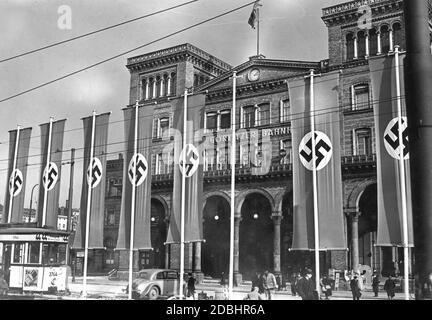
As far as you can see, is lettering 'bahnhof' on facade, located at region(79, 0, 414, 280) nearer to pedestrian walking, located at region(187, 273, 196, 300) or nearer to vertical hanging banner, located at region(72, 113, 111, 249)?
vertical hanging banner, located at region(72, 113, 111, 249)

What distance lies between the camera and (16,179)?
16.8 meters

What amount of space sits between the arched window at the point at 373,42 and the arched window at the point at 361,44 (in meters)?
0.64

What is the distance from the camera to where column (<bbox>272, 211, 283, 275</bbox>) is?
25.6 m

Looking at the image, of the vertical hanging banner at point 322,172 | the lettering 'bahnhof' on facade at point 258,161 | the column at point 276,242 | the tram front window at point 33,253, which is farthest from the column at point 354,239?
the tram front window at point 33,253

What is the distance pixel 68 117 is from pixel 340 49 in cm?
1377

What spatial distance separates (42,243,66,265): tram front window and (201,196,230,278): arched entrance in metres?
11.9

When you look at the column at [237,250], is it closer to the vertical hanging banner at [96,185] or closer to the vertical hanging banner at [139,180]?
the vertical hanging banner at [139,180]

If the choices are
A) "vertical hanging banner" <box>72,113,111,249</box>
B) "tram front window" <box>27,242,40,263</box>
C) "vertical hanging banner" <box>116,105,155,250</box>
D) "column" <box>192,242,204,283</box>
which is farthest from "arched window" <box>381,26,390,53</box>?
"tram front window" <box>27,242,40,263</box>

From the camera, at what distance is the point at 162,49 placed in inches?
1069

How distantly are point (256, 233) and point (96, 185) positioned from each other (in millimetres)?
14010

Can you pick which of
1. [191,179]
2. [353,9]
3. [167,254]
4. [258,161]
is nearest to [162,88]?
[258,161]

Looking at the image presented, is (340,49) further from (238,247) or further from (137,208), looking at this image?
(137,208)

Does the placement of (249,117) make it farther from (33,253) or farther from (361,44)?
(33,253)
